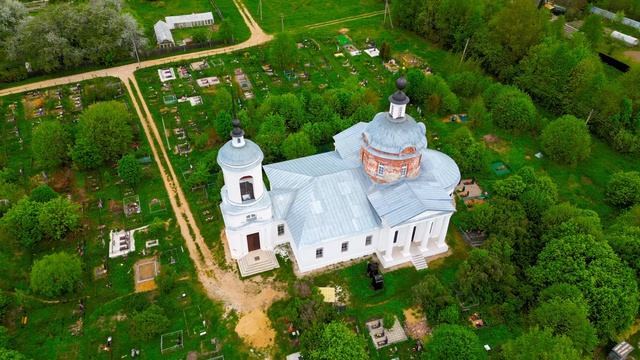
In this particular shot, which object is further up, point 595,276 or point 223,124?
point 595,276

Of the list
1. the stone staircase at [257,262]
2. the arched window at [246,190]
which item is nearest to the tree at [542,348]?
the stone staircase at [257,262]

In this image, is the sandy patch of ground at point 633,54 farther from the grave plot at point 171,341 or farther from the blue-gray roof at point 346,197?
the grave plot at point 171,341

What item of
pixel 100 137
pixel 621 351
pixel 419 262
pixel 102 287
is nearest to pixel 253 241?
pixel 102 287

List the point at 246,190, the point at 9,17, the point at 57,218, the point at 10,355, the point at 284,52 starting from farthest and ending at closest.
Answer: the point at 284,52 < the point at 9,17 < the point at 57,218 < the point at 246,190 < the point at 10,355

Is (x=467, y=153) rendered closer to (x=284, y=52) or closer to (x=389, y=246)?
(x=389, y=246)

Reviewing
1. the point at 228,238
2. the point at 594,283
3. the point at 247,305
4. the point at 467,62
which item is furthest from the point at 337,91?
the point at 594,283

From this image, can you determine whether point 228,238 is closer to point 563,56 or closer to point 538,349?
point 538,349
